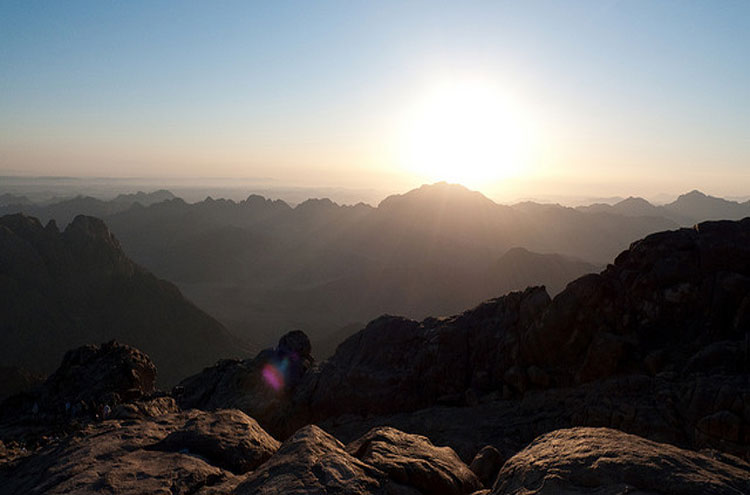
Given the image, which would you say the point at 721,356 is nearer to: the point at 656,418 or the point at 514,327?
the point at 656,418

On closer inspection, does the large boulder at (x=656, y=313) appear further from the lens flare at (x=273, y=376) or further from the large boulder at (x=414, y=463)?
the lens flare at (x=273, y=376)

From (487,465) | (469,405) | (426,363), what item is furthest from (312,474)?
(426,363)

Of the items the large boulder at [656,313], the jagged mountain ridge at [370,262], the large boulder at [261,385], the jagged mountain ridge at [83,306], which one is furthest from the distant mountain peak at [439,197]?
the large boulder at [656,313]

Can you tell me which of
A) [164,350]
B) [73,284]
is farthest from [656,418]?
[73,284]

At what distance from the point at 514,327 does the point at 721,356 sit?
865cm

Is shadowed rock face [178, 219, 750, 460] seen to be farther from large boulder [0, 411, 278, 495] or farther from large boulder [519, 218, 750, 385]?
large boulder [0, 411, 278, 495]

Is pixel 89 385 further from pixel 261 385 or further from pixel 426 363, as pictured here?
pixel 426 363

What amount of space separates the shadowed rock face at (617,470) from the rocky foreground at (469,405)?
1.1 inches

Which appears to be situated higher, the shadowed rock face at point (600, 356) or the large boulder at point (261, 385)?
the shadowed rock face at point (600, 356)

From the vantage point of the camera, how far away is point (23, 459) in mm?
11055

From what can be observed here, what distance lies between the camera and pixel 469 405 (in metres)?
20.9

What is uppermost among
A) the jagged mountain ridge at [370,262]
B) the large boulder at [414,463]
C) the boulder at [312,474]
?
the boulder at [312,474]

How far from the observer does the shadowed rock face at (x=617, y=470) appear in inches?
213

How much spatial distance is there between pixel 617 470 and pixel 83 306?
9111 centimetres
